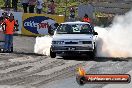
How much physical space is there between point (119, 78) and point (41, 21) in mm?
A: 24576

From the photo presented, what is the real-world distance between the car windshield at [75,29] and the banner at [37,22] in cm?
992

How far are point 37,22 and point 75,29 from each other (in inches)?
440

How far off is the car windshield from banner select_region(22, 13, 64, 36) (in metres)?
9.92

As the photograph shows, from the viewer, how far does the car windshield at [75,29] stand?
54.8ft

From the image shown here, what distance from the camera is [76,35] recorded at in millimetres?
16266

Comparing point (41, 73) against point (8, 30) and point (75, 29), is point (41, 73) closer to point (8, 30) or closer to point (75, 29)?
point (75, 29)

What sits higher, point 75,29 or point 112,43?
point 75,29

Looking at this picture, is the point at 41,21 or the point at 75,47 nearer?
the point at 75,47

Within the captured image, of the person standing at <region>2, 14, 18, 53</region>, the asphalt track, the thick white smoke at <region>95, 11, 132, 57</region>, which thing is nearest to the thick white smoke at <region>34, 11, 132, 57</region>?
the thick white smoke at <region>95, 11, 132, 57</region>

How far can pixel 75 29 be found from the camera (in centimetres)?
1677

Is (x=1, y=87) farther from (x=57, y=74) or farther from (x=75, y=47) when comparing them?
(x=75, y=47)

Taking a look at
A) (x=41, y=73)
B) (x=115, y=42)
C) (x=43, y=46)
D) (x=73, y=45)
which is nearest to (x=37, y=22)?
(x=43, y=46)

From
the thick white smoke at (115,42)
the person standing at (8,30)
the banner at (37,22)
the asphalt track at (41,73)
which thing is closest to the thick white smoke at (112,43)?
the thick white smoke at (115,42)

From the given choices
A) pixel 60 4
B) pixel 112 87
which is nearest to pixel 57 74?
pixel 112 87
